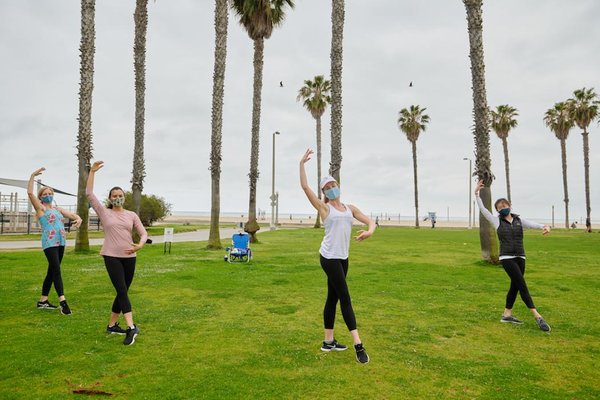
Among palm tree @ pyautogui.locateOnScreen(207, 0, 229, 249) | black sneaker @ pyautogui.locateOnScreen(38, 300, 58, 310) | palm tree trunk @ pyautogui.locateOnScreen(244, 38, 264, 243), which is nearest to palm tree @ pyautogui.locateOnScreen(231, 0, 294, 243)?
palm tree trunk @ pyautogui.locateOnScreen(244, 38, 264, 243)

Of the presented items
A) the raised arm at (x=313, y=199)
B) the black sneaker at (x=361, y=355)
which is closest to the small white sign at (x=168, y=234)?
the raised arm at (x=313, y=199)

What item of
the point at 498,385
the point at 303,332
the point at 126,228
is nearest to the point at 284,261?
the point at 303,332

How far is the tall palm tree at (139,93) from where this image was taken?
21188mm

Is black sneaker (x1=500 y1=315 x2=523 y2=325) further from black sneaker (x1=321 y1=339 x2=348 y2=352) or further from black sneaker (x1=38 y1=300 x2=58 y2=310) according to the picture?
black sneaker (x1=38 y1=300 x2=58 y2=310)

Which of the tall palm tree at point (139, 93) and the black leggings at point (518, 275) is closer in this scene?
the black leggings at point (518, 275)

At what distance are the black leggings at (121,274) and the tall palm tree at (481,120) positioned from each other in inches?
526

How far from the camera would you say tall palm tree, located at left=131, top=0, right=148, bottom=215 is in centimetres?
2119

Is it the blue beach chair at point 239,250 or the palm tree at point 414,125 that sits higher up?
the palm tree at point 414,125

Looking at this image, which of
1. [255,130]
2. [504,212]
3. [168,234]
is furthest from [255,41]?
[504,212]

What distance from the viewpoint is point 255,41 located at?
2636 centimetres

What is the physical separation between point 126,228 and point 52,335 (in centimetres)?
204

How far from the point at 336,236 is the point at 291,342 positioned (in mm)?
1936

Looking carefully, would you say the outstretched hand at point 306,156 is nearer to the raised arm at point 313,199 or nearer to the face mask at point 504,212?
the raised arm at point 313,199

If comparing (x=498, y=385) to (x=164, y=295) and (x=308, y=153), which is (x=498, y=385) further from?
(x=164, y=295)
